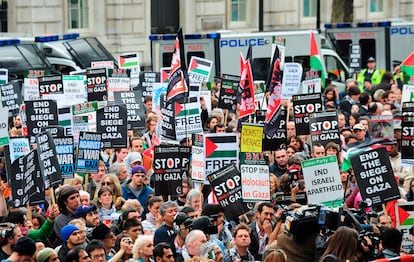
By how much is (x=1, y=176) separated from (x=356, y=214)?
5805mm

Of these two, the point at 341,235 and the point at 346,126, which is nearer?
the point at 341,235

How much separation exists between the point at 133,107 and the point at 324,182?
726cm

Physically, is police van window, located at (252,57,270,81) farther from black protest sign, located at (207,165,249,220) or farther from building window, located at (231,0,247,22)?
black protest sign, located at (207,165,249,220)

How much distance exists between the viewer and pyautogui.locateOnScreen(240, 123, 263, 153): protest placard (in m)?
17.8

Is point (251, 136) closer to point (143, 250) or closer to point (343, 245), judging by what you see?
point (143, 250)

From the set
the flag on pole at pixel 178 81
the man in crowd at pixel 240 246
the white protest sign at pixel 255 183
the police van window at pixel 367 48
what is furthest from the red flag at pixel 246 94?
the police van window at pixel 367 48

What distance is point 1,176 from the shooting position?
722 inches

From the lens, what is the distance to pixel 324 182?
15.5 meters

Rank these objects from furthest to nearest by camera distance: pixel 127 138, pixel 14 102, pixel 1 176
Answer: pixel 14 102
pixel 127 138
pixel 1 176

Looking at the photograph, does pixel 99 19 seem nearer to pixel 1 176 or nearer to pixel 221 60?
pixel 221 60

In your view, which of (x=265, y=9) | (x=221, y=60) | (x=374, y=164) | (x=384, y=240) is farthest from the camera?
(x=265, y=9)

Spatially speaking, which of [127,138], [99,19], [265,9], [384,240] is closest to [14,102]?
[127,138]

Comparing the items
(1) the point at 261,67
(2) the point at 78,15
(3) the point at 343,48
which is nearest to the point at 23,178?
(1) the point at 261,67

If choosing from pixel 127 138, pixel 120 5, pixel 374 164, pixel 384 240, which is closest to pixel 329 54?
pixel 120 5
